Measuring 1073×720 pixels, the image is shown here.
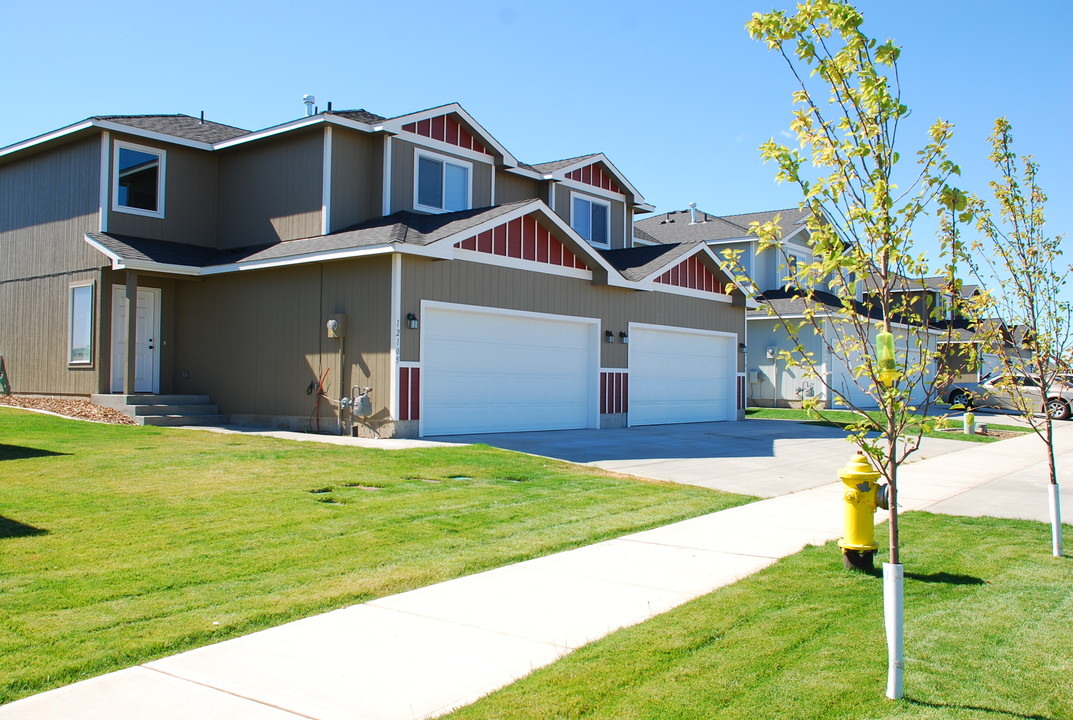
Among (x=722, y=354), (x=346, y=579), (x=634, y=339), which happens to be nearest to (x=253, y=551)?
(x=346, y=579)

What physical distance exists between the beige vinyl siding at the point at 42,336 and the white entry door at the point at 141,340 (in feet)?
1.11

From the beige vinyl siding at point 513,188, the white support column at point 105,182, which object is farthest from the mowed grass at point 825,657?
the white support column at point 105,182

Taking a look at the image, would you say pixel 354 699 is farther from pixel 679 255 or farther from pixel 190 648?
pixel 679 255

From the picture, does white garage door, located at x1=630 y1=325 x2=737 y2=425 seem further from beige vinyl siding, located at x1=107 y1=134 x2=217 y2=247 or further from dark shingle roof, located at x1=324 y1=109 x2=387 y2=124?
beige vinyl siding, located at x1=107 y1=134 x2=217 y2=247

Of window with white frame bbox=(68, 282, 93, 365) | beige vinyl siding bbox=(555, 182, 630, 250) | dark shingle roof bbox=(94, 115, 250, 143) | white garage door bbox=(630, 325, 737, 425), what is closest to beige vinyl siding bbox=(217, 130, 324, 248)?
dark shingle roof bbox=(94, 115, 250, 143)

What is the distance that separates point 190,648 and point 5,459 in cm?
722

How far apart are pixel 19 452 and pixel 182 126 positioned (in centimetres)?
1124

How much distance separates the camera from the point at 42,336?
1895 cm

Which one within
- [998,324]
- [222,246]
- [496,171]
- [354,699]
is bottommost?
[354,699]

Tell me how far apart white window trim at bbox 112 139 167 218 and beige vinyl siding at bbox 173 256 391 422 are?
1579mm

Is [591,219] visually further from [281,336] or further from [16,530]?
[16,530]

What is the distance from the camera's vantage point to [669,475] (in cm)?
1138

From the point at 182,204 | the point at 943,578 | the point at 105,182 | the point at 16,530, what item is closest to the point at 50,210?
the point at 105,182

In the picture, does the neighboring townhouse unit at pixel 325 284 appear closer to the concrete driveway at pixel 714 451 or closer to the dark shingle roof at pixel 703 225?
the concrete driveway at pixel 714 451
